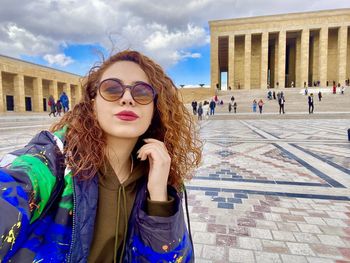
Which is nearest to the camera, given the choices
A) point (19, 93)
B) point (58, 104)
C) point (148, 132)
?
point (148, 132)

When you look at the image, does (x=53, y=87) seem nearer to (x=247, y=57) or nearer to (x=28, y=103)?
(x=28, y=103)

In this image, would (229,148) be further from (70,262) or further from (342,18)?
(342,18)

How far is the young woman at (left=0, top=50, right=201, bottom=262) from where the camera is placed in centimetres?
78

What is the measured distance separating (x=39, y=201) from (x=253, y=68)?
1564 inches

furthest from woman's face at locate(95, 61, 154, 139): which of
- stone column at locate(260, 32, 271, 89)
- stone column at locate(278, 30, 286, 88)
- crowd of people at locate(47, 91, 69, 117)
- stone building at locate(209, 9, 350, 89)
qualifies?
stone column at locate(278, 30, 286, 88)

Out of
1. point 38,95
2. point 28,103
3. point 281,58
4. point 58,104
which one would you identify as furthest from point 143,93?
point 281,58

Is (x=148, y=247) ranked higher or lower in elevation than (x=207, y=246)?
higher

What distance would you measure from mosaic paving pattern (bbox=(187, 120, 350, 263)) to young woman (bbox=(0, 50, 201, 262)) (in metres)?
1.13

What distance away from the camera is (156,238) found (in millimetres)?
971

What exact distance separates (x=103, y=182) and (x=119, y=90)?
41 centimetres

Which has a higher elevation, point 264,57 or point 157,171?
point 264,57

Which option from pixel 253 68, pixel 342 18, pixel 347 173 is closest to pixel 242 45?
pixel 253 68

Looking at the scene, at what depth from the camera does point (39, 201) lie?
0.80m

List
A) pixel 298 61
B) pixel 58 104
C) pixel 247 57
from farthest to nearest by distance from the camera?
pixel 298 61
pixel 247 57
pixel 58 104
